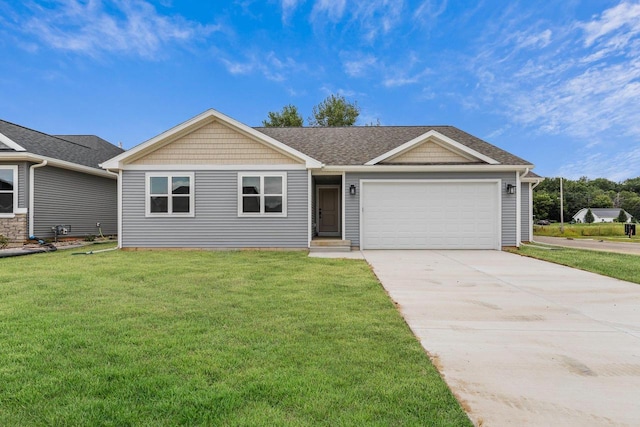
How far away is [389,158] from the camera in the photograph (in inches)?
430

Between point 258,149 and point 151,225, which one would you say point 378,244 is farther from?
point 151,225

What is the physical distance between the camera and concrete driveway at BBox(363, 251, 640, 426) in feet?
6.87

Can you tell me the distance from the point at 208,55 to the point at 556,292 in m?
23.0

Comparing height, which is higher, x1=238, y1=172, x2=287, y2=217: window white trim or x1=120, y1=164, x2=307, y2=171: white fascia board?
x1=120, y1=164, x2=307, y2=171: white fascia board

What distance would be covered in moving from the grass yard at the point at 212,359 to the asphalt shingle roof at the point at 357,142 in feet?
23.7

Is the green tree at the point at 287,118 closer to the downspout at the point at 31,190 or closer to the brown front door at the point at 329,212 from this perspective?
the brown front door at the point at 329,212

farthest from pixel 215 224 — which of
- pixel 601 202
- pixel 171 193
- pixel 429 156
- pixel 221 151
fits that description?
pixel 601 202

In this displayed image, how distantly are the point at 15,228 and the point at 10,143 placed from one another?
9.71 ft

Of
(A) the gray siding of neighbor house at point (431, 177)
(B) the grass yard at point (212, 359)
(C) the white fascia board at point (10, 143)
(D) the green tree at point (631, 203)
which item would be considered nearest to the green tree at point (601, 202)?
(D) the green tree at point (631, 203)

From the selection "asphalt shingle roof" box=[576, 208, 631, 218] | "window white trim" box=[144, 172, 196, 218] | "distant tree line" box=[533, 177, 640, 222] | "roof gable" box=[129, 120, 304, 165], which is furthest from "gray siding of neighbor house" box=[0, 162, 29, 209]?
"asphalt shingle roof" box=[576, 208, 631, 218]

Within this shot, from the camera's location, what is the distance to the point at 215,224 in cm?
1077

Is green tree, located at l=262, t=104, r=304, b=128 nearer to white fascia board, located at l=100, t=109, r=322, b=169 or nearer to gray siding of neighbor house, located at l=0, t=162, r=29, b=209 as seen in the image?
white fascia board, located at l=100, t=109, r=322, b=169

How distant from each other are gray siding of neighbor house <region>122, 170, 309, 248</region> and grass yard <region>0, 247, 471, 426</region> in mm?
5613

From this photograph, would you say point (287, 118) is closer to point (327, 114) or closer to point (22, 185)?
point (327, 114)
